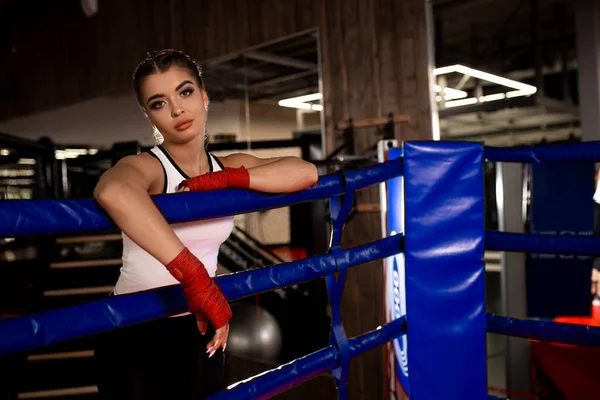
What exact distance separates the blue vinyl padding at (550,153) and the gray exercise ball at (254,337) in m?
2.72

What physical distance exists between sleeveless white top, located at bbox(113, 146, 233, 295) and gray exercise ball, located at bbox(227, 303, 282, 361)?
2.60m

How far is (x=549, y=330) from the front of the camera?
1516mm

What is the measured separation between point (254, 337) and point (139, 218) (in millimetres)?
3068

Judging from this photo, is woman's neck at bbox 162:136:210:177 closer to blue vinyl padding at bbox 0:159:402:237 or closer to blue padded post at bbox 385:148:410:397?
blue vinyl padding at bbox 0:159:402:237

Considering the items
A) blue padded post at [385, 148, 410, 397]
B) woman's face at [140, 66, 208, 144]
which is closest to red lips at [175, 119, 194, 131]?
woman's face at [140, 66, 208, 144]

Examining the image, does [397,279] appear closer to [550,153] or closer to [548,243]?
[548,243]

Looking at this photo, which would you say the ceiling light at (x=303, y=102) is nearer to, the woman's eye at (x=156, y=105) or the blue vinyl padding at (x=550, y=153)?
the blue vinyl padding at (x=550, y=153)

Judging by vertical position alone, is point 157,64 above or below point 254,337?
above

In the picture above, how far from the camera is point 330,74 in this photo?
4.39 metres

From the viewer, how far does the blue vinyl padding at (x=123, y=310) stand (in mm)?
811

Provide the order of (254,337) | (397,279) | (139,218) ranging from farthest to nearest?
(254,337)
(397,279)
(139,218)

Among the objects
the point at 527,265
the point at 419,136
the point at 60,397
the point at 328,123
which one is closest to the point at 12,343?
the point at 60,397

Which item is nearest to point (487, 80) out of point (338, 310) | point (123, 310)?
point (338, 310)

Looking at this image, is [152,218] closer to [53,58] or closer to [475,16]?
[475,16]
